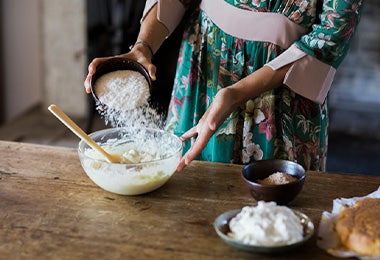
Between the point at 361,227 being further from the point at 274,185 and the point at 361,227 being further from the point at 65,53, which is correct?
the point at 65,53

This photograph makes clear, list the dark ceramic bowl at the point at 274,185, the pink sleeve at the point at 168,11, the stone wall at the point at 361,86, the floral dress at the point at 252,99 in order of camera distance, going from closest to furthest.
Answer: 1. the dark ceramic bowl at the point at 274,185
2. the floral dress at the point at 252,99
3. the pink sleeve at the point at 168,11
4. the stone wall at the point at 361,86

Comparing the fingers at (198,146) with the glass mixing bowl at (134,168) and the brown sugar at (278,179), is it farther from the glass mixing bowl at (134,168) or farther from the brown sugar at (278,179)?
the brown sugar at (278,179)

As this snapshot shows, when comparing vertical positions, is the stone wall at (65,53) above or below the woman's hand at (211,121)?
below

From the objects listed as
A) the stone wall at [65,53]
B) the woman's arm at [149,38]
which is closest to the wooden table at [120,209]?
the woman's arm at [149,38]

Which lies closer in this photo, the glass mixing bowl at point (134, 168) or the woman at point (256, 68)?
the glass mixing bowl at point (134, 168)

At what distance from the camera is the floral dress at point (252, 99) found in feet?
5.40

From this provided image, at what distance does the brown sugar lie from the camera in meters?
1.34

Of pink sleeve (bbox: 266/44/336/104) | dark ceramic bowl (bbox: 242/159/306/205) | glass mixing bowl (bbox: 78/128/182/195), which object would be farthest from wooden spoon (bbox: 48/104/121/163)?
pink sleeve (bbox: 266/44/336/104)

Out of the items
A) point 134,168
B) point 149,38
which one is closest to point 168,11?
point 149,38

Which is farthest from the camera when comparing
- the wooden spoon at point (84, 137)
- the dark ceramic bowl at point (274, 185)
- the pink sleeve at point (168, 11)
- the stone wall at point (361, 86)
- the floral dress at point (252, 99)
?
the stone wall at point (361, 86)

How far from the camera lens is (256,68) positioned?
66.6 inches

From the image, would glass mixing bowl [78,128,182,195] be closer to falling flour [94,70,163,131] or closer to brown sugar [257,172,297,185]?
falling flour [94,70,163,131]

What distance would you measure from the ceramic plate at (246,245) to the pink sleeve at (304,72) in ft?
1.47

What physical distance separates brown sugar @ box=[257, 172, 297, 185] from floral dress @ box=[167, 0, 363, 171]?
33cm
